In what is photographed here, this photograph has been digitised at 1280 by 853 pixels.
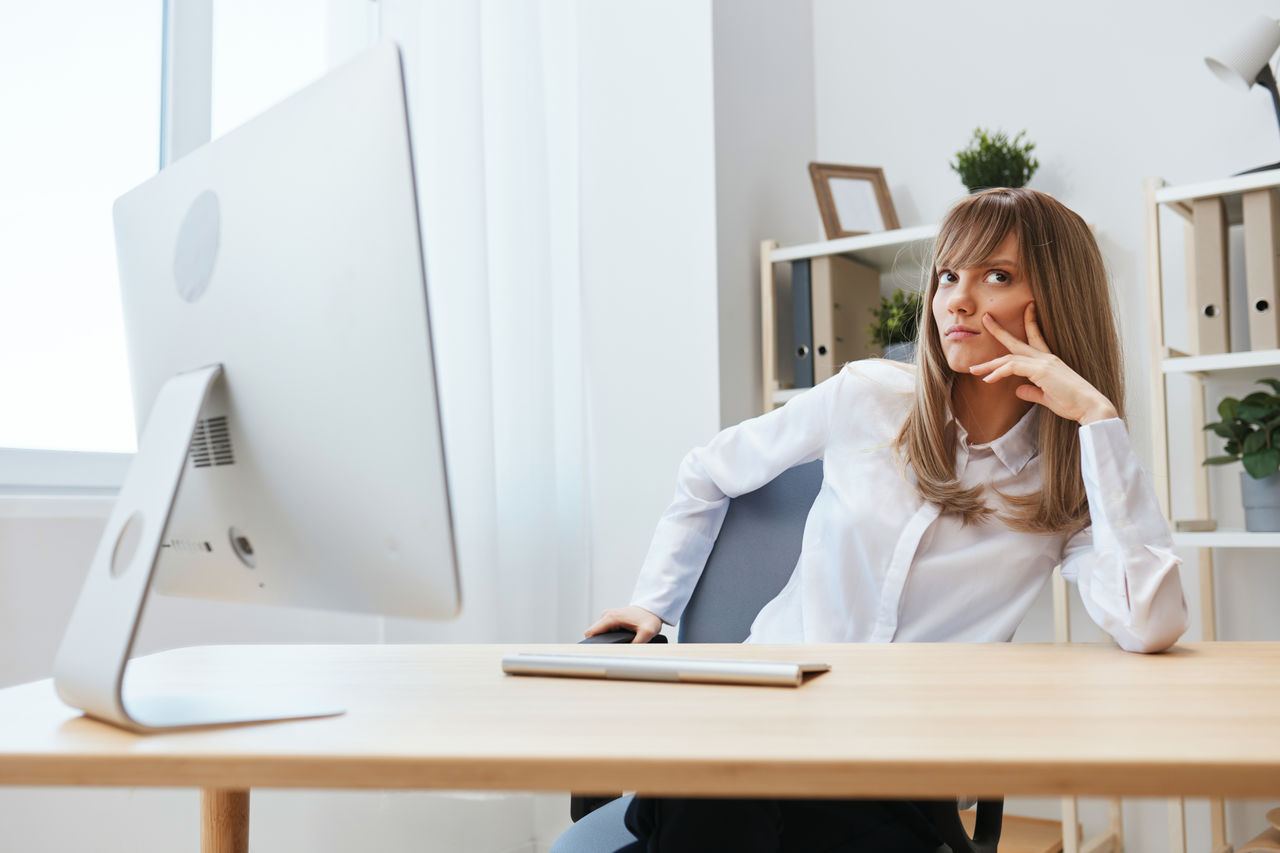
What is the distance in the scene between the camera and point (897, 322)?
7.39ft

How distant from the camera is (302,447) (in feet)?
2.22

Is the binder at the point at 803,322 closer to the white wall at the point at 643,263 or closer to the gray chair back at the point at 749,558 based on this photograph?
the white wall at the point at 643,263

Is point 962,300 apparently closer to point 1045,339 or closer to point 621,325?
point 1045,339

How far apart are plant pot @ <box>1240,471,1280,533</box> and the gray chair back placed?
1.04 m

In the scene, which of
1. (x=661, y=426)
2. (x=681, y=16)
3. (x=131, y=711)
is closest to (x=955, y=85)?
(x=681, y=16)

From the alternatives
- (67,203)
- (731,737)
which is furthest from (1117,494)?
(67,203)

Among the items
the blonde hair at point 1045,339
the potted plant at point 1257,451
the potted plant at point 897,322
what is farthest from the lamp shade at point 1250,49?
the blonde hair at point 1045,339

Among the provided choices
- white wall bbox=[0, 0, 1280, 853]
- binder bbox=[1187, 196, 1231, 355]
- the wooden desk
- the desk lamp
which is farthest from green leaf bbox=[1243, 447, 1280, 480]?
the wooden desk

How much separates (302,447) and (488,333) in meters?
1.51

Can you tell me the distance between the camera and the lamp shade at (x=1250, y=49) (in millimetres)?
1926

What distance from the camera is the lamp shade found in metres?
1.93

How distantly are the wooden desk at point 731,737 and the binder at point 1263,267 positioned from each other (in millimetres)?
1350

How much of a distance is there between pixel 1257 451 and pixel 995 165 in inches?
32.8

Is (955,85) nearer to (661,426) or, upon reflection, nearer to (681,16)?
(681,16)
